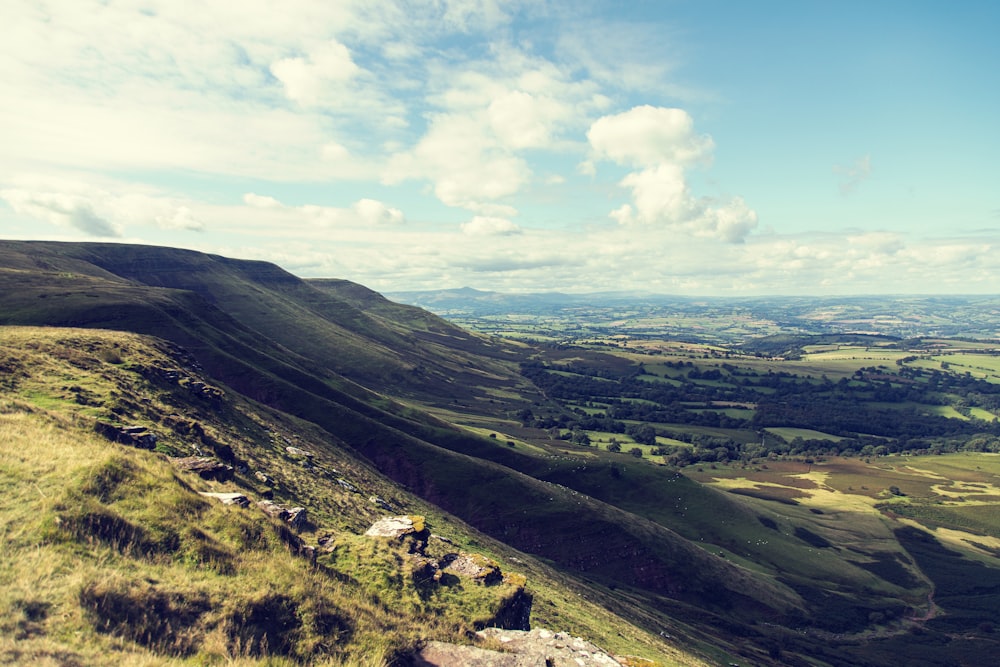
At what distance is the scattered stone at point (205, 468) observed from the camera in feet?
98.4

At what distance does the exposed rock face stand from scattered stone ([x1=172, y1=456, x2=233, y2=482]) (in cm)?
2038

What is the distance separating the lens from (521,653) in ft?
63.7

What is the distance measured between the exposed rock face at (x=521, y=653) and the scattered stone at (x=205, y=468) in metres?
20.4

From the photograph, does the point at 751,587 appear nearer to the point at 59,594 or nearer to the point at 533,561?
the point at 533,561

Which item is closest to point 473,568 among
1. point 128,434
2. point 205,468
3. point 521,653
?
point 521,653

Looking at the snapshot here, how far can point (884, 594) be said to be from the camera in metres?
95.9

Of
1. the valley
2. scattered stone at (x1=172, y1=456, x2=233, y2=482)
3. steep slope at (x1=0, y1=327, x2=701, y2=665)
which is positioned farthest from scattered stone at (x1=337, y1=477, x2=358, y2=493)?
scattered stone at (x1=172, y1=456, x2=233, y2=482)

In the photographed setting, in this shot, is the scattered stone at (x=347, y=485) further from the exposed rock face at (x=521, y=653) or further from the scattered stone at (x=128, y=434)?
the exposed rock face at (x=521, y=653)

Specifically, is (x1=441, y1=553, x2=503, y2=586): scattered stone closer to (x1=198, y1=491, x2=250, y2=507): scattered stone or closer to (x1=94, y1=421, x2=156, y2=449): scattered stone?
(x1=198, y1=491, x2=250, y2=507): scattered stone

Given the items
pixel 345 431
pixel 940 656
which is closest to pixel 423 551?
pixel 345 431

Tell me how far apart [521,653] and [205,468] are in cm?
2359

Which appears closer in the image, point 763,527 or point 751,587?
point 751,587

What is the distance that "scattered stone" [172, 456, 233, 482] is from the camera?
3000 centimetres

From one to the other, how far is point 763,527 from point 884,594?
Result: 24.4m
